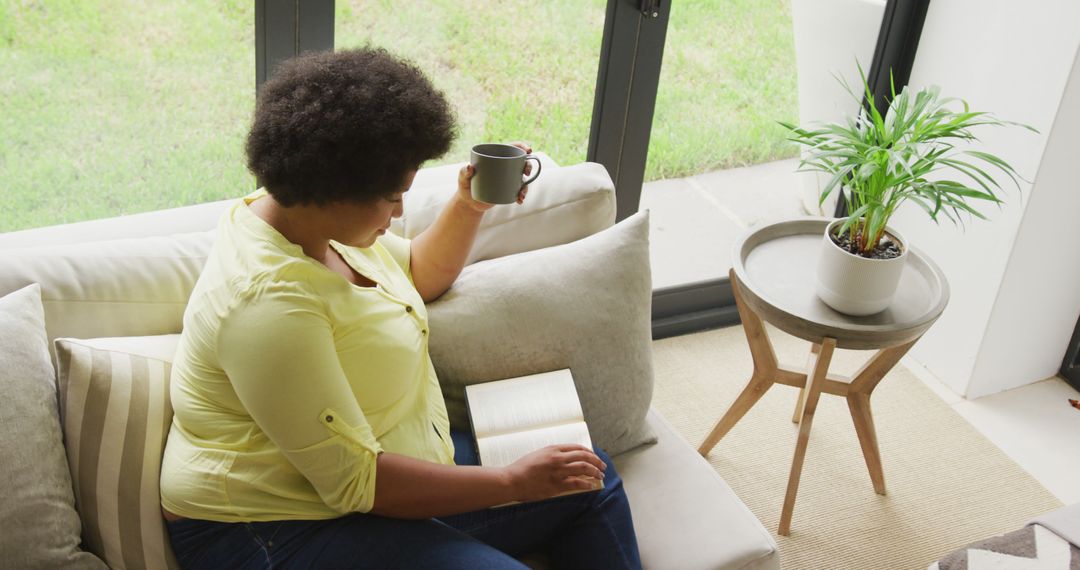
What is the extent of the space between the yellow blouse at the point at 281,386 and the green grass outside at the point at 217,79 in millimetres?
612

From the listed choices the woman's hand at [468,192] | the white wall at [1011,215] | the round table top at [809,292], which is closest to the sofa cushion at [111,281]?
the woman's hand at [468,192]

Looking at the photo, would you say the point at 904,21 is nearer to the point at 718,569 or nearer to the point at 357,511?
the point at 718,569

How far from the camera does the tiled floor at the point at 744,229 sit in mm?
2598

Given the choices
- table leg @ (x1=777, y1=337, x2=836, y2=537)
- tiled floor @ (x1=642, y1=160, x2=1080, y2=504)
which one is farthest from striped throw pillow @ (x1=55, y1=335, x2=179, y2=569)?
tiled floor @ (x1=642, y1=160, x2=1080, y2=504)

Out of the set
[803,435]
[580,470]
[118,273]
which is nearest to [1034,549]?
[803,435]

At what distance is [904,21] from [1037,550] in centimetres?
152

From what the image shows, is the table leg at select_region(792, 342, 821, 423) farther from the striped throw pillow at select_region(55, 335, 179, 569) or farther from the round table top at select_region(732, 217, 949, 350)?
the striped throw pillow at select_region(55, 335, 179, 569)

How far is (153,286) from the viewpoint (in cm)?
150

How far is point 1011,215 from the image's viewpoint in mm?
2451

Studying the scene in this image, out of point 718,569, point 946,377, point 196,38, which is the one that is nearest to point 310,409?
point 718,569

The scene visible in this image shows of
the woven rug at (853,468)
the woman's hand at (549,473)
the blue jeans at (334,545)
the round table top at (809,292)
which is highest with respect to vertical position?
the round table top at (809,292)

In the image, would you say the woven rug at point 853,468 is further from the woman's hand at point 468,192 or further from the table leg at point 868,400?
the woman's hand at point 468,192

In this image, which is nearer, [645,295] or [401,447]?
[401,447]

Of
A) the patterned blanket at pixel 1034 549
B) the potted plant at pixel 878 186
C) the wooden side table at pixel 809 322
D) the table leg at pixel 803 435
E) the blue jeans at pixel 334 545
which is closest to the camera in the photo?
the blue jeans at pixel 334 545
